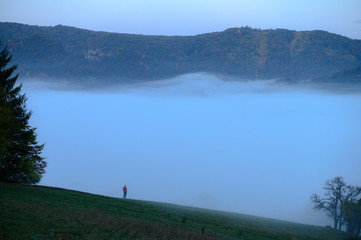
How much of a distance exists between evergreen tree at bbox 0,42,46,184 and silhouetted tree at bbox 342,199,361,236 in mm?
60218

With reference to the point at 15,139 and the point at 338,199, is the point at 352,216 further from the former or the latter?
the point at 15,139

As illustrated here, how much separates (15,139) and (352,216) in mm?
64628

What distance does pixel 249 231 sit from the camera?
128 ft

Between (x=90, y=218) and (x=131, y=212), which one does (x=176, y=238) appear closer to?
(x=90, y=218)

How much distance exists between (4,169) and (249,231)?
3058cm

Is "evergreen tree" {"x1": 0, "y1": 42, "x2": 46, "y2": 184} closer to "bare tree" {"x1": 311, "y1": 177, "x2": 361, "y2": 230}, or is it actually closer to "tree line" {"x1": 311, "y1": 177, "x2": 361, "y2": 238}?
"tree line" {"x1": 311, "y1": 177, "x2": 361, "y2": 238}

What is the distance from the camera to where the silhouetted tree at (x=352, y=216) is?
69.2m

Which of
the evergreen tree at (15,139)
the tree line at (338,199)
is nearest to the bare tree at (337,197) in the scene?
the tree line at (338,199)

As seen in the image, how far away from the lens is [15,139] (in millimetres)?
41094

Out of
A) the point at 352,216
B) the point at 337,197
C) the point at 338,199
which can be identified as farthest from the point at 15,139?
the point at 338,199

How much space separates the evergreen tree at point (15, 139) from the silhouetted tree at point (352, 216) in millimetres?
60218

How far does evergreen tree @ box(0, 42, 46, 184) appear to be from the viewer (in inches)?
1556

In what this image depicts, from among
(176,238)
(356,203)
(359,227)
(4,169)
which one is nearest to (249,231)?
(176,238)

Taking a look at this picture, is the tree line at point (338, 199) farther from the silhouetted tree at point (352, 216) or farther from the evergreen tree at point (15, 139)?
the evergreen tree at point (15, 139)
